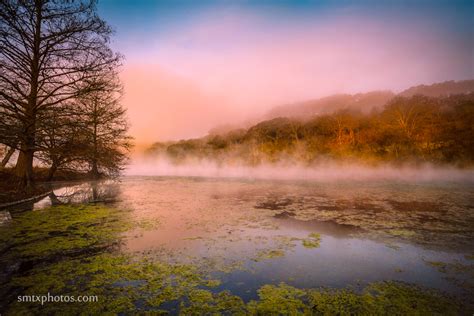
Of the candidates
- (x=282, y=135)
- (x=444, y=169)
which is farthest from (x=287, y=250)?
(x=282, y=135)

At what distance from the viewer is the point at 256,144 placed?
81.2m

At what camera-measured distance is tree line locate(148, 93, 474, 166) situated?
3922cm

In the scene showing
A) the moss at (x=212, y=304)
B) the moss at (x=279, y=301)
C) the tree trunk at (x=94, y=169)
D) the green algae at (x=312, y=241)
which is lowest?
the green algae at (x=312, y=241)

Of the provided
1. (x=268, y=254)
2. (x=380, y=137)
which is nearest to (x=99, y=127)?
→ (x=268, y=254)

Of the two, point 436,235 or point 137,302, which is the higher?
point 137,302

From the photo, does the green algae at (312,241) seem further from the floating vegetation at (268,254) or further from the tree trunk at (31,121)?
the tree trunk at (31,121)

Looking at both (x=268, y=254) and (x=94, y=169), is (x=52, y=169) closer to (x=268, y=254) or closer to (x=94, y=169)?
(x=94, y=169)

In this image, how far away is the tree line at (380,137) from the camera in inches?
1544

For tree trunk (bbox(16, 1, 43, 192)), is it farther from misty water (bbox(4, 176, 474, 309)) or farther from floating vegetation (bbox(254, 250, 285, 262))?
floating vegetation (bbox(254, 250, 285, 262))

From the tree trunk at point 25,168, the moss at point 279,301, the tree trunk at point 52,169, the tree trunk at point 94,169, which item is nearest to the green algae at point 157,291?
the moss at point 279,301

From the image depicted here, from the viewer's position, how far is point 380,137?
5009 centimetres

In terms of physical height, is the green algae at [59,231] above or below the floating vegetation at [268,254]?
above

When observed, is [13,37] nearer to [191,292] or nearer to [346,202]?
[191,292]

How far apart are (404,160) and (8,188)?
49.8m
